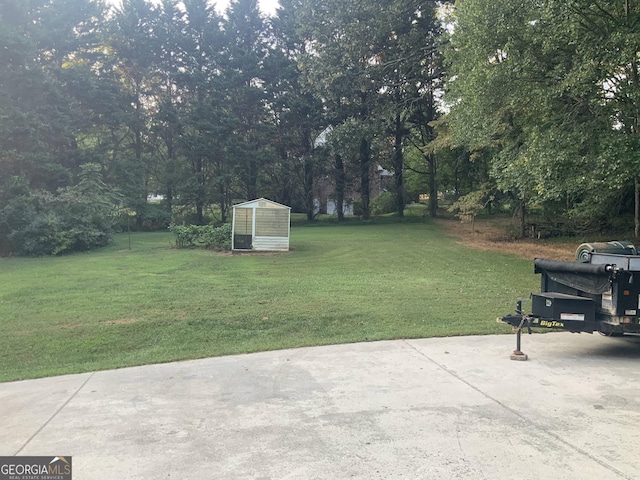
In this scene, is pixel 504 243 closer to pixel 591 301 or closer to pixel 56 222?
pixel 591 301

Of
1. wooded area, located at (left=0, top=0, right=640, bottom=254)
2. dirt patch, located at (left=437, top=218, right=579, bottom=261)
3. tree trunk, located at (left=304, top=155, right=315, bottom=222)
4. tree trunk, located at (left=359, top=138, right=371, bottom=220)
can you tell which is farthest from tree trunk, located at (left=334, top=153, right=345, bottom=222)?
dirt patch, located at (left=437, top=218, right=579, bottom=261)

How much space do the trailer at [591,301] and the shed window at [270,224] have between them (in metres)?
14.4

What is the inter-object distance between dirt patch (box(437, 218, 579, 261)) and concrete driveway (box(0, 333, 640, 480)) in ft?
40.9

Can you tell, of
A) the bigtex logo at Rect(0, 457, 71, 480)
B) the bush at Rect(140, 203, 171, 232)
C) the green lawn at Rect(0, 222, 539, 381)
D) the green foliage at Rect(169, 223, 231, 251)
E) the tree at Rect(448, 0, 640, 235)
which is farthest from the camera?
the bush at Rect(140, 203, 171, 232)

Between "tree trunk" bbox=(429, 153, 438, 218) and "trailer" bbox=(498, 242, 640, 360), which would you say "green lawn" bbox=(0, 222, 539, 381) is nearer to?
"trailer" bbox=(498, 242, 640, 360)

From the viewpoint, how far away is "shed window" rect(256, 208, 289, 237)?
20.4 m

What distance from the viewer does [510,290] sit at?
1145 cm

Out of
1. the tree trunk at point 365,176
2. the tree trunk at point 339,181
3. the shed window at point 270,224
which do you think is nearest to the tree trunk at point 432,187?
the tree trunk at point 365,176

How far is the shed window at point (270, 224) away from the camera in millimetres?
20406

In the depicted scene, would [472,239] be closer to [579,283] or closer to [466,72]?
[466,72]

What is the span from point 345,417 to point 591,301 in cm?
375

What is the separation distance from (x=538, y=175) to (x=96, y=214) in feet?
63.9

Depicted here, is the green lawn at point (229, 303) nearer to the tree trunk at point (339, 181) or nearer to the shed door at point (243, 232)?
the shed door at point (243, 232)

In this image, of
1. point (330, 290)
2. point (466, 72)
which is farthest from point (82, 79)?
point (330, 290)
